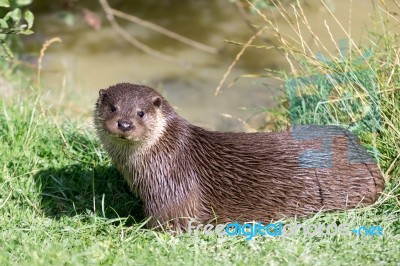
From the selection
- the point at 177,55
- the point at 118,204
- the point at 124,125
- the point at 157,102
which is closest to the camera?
the point at 124,125

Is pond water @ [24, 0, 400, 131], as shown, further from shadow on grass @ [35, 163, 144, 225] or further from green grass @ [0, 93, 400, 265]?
shadow on grass @ [35, 163, 144, 225]

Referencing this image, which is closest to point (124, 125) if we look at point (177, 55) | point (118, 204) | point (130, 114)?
point (130, 114)

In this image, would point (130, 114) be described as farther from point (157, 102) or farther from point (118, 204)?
point (118, 204)

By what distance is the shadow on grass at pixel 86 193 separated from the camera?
4227 mm

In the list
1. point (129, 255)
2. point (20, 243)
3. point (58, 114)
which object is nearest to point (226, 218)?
point (129, 255)

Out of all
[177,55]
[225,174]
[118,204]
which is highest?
[177,55]

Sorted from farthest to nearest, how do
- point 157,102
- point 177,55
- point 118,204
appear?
1. point 177,55
2. point 118,204
3. point 157,102

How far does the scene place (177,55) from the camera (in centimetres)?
852

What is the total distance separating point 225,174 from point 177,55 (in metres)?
4.63

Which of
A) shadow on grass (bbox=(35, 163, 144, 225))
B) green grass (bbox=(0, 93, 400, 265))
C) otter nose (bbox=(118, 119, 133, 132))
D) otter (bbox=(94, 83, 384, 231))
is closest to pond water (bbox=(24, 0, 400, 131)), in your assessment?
green grass (bbox=(0, 93, 400, 265))

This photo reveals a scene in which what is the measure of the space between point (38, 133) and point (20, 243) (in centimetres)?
113

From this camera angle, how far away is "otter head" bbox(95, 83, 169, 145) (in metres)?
3.80

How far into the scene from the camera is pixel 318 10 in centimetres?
904

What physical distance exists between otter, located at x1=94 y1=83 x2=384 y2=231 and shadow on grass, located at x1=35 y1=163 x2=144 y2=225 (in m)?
0.28
